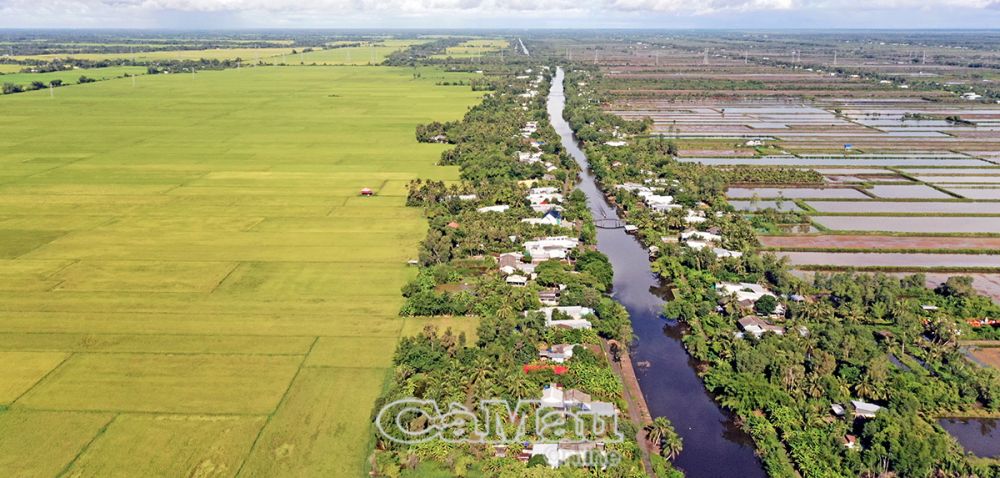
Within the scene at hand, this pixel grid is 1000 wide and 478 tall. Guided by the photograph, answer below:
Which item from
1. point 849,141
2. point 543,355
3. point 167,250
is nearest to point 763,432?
point 543,355

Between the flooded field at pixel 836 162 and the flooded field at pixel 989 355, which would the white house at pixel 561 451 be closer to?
the flooded field at pixel 989 355

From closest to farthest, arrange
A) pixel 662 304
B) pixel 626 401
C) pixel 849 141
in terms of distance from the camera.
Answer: pixel 626 401 < pixel 662 304 < pixel 849 141

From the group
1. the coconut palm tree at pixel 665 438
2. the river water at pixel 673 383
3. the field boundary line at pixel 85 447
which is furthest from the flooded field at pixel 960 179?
the field boundary line at pixel 85 447

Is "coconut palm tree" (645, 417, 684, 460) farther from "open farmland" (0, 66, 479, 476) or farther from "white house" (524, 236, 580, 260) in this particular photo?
"white house" (524, 236, 580, 260)

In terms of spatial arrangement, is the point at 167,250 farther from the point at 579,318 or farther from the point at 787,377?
the point at 787,377

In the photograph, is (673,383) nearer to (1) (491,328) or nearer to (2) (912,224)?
(1) (491,328)

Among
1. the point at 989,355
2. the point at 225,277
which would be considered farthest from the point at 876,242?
the point at 225,277
